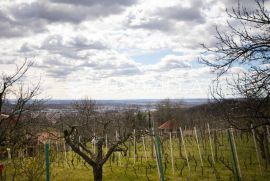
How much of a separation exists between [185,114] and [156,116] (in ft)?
21.9

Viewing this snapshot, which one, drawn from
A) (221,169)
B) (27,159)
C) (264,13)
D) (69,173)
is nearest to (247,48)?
(264,13)

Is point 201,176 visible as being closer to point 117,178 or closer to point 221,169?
point 221,169

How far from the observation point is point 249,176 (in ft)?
47.8

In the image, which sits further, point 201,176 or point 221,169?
point 221,169

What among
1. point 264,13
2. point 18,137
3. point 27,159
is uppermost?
point 264,13

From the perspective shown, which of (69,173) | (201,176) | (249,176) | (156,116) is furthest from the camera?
(156,116)

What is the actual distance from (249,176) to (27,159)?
9939mm

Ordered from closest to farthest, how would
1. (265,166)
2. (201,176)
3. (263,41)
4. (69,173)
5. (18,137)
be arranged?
(263,41) < (18,137) < (201,176) < (265,166) < (69,173)

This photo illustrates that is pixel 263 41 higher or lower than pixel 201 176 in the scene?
higher

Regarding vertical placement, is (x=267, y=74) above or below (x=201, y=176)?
above

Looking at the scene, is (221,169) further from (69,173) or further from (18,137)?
(18,137)

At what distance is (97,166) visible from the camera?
10883 millimetres

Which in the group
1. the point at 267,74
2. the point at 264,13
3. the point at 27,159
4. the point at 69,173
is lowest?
the point at 69,173

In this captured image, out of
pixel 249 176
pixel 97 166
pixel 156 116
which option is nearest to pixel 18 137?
pixel 97 166
